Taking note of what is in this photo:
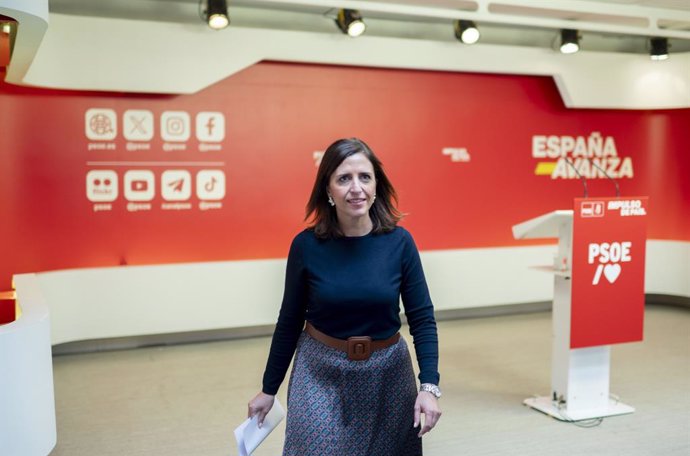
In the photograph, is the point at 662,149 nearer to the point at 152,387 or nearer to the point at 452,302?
the point at 452,302

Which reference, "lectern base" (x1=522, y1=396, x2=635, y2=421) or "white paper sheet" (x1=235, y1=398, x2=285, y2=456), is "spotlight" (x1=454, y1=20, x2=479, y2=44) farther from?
"white paper sheet" (x1=235, y1=398, x2=285, y2=456)

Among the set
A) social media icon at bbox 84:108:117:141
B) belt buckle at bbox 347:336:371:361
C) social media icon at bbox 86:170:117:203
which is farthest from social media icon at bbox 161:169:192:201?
belt buckle at bbox 347:336:371:361

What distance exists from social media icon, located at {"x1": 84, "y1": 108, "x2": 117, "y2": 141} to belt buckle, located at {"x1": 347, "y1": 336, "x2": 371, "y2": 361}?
14.9 ft

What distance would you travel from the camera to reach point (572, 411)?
4301mm

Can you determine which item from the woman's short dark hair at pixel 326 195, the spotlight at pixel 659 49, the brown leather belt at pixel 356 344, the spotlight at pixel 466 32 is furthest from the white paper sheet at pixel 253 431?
the spotlight at pixel 659 49

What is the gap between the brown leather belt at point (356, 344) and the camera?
2.02m

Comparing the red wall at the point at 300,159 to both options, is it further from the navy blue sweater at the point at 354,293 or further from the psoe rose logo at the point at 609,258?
the navy blue sweater at the point at 354,293

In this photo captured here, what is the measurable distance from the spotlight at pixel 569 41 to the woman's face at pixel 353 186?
5465mm

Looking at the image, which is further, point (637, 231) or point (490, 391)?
point (490, 391)

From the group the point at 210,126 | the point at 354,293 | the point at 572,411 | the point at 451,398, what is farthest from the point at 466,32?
the point at 354,293

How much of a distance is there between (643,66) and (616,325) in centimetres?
429

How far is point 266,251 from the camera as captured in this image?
6602 millimetres

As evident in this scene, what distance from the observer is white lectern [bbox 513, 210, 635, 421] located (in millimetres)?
4254

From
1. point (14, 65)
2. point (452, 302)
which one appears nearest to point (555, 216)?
point (452, 302)
